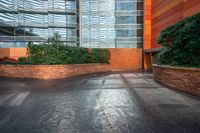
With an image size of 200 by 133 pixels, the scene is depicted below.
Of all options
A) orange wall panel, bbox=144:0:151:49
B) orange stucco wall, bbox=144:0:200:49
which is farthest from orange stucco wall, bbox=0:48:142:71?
orange stucco wall, bbox=144:0:200:49

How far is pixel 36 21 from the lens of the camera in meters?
30.2

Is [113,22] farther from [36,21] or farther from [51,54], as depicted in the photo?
[51,54]

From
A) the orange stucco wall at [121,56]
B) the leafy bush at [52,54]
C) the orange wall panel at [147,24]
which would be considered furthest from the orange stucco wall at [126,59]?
the leafy bush at [52,54]

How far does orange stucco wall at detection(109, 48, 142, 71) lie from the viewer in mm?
25938

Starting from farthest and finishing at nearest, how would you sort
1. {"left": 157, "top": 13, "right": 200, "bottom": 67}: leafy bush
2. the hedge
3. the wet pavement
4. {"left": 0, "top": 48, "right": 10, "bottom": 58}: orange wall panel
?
{"left": 0, "top": 48, "right": 10, "bottom": 58}: orange wall panel → the hedge → {"left": 157, "top": 13, "right": 200, "bottom": 67}: leafy bush → the wet pavement

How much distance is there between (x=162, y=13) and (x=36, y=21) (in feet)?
59.5

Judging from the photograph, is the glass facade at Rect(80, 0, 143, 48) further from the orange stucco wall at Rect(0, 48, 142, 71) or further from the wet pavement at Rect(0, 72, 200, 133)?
the wet pavement at Rect(0, 72, 200, 133)

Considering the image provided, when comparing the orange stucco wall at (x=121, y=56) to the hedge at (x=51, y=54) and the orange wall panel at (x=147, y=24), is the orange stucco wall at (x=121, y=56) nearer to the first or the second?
the orange wall panel at (x=147, y=24)

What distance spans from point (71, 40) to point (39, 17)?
5887mm

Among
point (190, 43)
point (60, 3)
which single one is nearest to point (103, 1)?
point (60, 3)

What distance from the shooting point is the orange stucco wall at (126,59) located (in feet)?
85.1

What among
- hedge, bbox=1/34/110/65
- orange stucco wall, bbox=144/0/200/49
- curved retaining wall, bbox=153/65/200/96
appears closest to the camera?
curved retaining wall, bbox=153/65/200/96

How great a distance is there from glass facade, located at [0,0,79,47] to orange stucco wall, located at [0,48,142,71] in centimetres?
467

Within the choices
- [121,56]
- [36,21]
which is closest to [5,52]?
[36,21]
